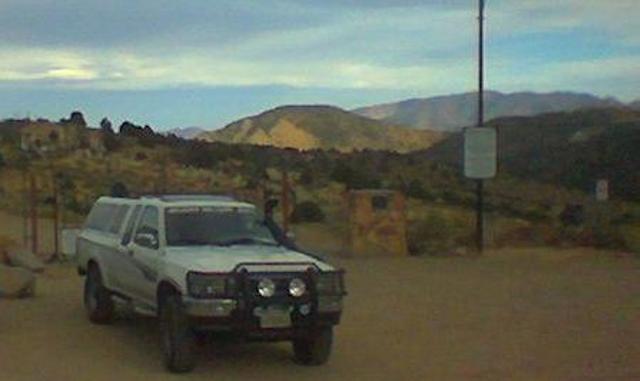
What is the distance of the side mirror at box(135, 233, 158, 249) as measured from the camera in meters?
14.9

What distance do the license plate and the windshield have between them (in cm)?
185

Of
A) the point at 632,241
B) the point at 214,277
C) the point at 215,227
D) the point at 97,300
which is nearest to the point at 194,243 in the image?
the point at 215,227

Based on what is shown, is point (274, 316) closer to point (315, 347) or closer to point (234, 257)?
point (234, 257)

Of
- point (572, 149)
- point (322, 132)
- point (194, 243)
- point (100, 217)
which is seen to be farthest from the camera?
point (322, 132)

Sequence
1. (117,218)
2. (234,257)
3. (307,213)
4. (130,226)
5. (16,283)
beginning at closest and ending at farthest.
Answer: (234,257), (130,226), (117,218), (16,283), (307,213)

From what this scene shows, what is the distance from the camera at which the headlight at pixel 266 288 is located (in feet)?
43.4

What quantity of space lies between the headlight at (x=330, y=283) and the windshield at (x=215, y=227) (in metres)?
1.71

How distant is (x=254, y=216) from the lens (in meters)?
15.7

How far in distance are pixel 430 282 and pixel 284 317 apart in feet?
37.1

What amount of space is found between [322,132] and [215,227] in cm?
13343

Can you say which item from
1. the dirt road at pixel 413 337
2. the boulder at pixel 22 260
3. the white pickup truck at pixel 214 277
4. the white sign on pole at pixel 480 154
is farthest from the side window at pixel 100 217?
the white sign on pole at pixel 480 154

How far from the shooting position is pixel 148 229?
15.4 m

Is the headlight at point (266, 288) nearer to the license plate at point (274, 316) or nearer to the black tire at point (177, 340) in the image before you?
the license plate at point (274, 316)

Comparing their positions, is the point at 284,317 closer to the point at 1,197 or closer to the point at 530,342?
the point at 530,342
